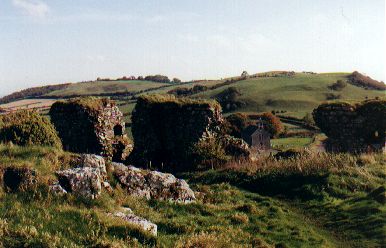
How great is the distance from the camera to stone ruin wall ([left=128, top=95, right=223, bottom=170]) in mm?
27844

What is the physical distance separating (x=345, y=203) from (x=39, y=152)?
12.3 meters

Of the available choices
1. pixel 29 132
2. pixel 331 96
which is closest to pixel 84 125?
pixel 29 132

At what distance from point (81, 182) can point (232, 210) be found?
5980 mm

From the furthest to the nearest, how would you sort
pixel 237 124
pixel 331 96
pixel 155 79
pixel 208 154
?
1. pixel 155 79
2. pixel 331 96
3. pixel 237 124
4. pixel 208 154

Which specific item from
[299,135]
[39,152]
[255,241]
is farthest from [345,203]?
[299,135]

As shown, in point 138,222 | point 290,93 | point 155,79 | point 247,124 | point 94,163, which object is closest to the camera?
point 138,222

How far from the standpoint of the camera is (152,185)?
15484 mm

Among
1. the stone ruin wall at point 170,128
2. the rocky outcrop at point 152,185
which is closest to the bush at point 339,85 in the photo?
the stone ruin wall at point 170,128

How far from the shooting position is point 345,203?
55.5 ft

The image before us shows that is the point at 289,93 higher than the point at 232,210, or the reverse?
the point at 289,93

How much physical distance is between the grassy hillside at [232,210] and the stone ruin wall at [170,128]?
4.33 metres

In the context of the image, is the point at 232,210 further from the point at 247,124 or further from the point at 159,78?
the point at 159,78

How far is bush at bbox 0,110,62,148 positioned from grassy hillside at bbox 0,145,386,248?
1592mm

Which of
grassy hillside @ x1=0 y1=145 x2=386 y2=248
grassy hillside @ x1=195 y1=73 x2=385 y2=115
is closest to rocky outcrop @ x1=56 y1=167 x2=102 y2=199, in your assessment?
grassy hillside @ x1=0 y1=145 x2=386 y2=248
